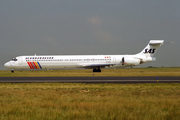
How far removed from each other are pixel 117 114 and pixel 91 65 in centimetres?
4008

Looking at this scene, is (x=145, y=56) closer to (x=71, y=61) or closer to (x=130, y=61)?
(x=130, y=61)

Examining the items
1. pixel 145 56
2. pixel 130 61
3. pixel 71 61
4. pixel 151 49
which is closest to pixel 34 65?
A: pixel 71 61

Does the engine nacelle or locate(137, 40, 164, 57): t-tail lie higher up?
locate(137, 40, 164, 57): t-tail

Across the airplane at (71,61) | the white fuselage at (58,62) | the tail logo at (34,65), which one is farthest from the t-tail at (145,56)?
the tail logo at (34,65)

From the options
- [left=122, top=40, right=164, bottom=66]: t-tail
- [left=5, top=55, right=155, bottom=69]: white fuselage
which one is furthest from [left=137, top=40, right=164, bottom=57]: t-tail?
[left=5, top=55, right=155, bottom=69]: white fuselage

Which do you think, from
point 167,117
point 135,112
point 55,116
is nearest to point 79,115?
point 55,116

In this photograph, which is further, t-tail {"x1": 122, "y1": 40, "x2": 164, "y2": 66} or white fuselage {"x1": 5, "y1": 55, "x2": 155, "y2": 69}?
t-tail {"x1": 122, "y1": 40, "x2": 164, "y2": 66}

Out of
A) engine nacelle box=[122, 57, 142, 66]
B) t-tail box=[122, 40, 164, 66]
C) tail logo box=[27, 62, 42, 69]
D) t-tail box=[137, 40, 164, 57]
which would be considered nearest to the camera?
tail logo box=[27, 62, 42, 69]

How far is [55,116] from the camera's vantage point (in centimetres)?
817

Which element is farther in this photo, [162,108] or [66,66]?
[66,66]

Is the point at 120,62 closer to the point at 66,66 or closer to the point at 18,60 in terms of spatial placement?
the point at 66,66

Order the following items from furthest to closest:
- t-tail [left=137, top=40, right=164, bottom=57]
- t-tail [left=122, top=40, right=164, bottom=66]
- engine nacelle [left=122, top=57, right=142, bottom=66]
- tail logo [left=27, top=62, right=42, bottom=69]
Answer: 1. t-tail [left=137, top=40, right=164, bottom=57]
2. t-tail [left=122, top=40, right=164, bottom=66]
3. engine nacelle [left=122, top=57, right=142, bottom=66]
4. tail logo [left=27, top=62, right=42, bottom=69]

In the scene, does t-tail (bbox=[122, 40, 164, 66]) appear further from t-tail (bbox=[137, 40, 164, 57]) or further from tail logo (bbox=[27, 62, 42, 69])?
tail logo (bbox=[27, 62, 42, 69])

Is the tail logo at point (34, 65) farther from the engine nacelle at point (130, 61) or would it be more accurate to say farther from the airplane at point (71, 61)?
the engine nacelle at point (130, 61)
